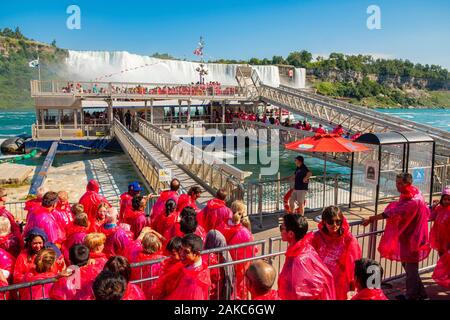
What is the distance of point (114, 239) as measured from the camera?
196 inches

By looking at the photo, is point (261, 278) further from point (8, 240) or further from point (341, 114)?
point (341, 114)

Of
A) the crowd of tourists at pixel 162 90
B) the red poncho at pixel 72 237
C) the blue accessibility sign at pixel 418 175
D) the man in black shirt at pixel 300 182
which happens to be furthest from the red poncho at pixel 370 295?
the crowd of tourists at pixel 162 90

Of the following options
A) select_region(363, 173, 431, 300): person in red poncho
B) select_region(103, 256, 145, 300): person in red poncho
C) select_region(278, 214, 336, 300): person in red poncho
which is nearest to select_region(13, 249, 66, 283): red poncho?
select_region(103, 256, 145, 300): person in red poncho

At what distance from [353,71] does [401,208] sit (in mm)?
193213

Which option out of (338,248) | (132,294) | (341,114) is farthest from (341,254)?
(341,114)

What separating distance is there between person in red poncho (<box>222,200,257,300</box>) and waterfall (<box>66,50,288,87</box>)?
75.3 meters

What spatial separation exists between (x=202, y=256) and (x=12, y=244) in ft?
7.86

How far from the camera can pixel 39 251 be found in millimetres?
3969

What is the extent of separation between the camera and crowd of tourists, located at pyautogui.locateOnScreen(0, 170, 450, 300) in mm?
3346

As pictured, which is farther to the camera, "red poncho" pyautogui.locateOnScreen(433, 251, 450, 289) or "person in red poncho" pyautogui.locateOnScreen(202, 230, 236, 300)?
"red poncho" pyautogui.locateOnScreen(433, 251, 450, 289)

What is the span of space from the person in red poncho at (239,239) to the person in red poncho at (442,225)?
2451 mm

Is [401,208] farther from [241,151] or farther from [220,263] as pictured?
[241,151]

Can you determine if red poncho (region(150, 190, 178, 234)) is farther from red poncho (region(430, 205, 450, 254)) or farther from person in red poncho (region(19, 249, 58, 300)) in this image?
red poncho (region(430, 205, 450, 254))
